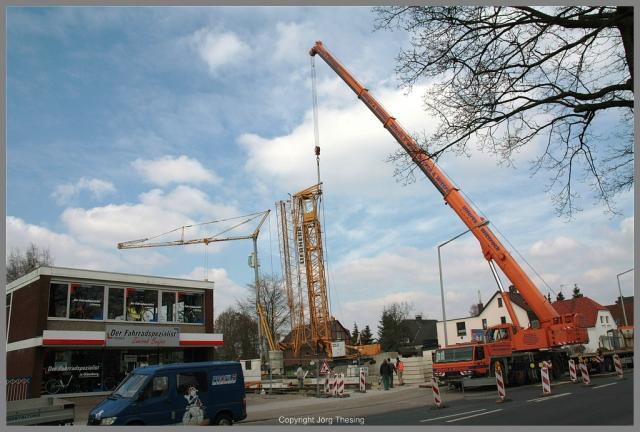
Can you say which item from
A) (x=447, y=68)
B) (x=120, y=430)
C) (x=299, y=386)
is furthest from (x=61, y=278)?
(x=447, y=68)

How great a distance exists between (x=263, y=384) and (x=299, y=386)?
378cm

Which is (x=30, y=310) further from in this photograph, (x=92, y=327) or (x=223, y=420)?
(x=223, y=420)

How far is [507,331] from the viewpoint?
24094mm

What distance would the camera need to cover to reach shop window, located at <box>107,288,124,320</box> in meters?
23.2

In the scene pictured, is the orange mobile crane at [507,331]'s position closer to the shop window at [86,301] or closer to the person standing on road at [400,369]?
the person standing on road at [400,369]

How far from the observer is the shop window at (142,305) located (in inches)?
937

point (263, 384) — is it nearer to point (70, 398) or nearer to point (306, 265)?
point (70, 398)

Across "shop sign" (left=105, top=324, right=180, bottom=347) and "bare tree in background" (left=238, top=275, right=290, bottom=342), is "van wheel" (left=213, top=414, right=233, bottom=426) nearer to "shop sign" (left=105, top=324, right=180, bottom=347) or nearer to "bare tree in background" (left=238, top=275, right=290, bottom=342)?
"shop sign" (left=105, top=324, right=180, bottom=347)

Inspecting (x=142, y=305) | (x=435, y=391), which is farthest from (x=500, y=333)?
(x=142, y=305)

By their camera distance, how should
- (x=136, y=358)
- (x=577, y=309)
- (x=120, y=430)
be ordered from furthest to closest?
(x=577, y=309)
(x=136, y=358)
(x=120, y=430)

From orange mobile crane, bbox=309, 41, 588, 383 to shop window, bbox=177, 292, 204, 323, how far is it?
1141 centimetres

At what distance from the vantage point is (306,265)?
51.2 m

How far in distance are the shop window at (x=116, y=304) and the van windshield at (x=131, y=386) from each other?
11.7m

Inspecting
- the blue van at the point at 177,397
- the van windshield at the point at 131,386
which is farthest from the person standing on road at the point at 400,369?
the van windshield at the point at 131,386
